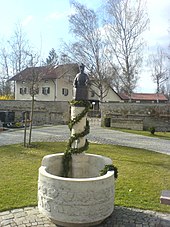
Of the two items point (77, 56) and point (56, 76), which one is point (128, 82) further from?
point (56, 76)

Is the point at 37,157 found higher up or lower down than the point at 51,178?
lower down

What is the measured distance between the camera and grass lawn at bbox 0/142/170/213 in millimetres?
5248

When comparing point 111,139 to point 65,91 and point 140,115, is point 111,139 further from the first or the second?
point 65,91

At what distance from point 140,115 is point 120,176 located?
642 inches

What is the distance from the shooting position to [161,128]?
72.9 feet

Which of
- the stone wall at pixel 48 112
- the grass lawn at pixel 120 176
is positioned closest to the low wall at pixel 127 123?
the stone wall at pixel 48 112

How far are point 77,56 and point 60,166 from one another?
27053 millimetres

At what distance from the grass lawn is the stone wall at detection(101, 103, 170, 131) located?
1137 cm

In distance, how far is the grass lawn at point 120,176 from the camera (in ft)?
17.2

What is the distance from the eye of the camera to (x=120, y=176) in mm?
7246

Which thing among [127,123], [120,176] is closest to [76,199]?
[120,176]

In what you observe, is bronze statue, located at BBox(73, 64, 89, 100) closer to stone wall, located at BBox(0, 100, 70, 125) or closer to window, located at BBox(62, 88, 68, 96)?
stone wall, located at BBox(0, 100, 70, 125)

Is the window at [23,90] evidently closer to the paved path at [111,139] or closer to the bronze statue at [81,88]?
the paved path at [111,139]


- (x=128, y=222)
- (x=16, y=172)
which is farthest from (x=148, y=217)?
(x=16, y=172)
